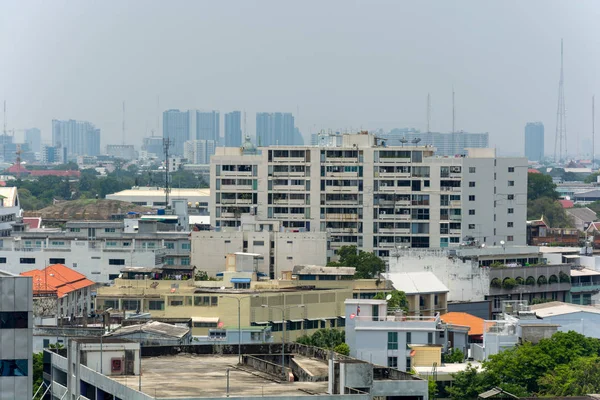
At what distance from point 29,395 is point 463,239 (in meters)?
56.9

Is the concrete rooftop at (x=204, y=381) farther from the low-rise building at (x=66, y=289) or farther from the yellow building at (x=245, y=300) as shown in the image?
the low-rise building at (x=66, y=289)

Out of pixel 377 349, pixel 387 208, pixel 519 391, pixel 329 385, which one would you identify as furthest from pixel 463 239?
pixel 329 385

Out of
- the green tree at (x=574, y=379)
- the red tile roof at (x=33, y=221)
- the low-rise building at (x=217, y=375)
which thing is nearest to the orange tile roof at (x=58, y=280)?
the green tree at (x=574, y=379)

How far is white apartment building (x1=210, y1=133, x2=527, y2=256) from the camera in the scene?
84.4 m

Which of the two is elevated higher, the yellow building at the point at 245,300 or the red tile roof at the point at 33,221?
the red tile roof at the point at 33,221

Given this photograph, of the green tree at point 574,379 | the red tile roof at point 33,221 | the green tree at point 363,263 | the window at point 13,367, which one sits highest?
the red tile roof at point 33,221

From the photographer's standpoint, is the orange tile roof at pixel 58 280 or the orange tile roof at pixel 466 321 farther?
the orange tile roof at pixel 58 280

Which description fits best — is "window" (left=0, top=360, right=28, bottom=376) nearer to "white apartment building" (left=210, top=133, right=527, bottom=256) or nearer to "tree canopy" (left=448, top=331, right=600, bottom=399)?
"tree canopy" (left=448, top=331, right=600, bottom=399)

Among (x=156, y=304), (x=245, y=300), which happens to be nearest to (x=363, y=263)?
(x=156, y=304)

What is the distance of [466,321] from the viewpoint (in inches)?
2211

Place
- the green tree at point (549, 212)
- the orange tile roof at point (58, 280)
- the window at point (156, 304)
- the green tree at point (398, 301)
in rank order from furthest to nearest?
the green tree at point (549, 212), the orange tile roof at point (58, 280), the window at point (156, 304), the green tree at point (398, 301)

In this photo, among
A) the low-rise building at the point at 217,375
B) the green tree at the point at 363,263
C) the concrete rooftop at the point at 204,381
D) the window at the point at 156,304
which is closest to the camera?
the low-rise building at the point at 217,375

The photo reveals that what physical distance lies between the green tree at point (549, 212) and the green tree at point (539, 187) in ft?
7.83

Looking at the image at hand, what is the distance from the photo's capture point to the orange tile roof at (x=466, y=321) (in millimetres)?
54469
